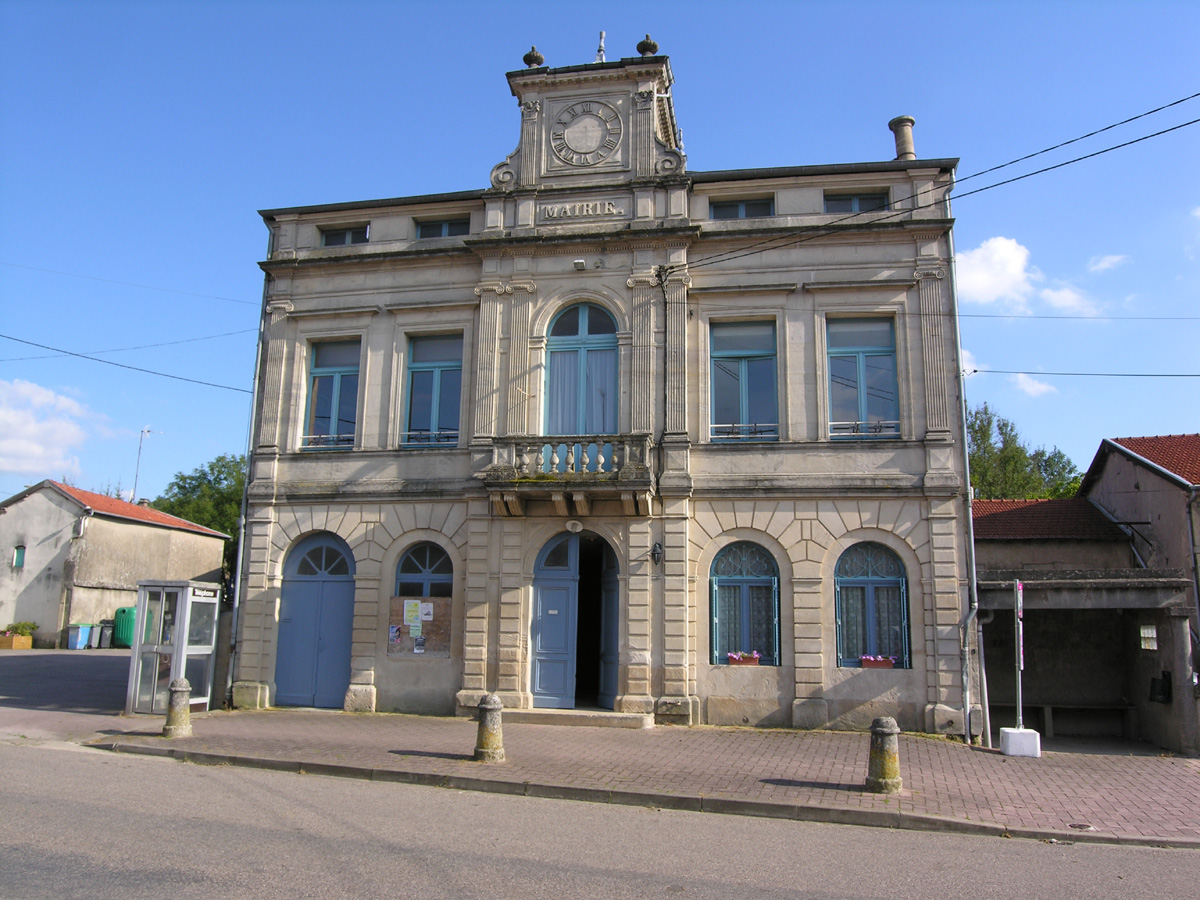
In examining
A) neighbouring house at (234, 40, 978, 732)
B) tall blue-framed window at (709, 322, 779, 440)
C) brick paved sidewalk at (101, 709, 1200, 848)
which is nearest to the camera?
brick paved sidewalk at (101, 709, 1200, 848)

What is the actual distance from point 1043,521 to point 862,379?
673 centimetres

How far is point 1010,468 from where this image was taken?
35062 millimetres

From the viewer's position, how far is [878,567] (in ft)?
47.7

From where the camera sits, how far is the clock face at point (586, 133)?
16.5 metres

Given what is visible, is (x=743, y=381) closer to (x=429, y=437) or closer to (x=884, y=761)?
(x=429, y=437)

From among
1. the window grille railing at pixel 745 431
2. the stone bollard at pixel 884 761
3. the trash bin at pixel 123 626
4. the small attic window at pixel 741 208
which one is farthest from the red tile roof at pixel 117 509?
the stone bollard at pixel 884 761

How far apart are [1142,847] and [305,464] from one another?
1435 centimetres

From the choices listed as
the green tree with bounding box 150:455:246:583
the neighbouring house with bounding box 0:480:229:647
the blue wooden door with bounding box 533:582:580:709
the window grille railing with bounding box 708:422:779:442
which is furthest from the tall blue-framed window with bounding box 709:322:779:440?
the green tree with bounding box 150:455:246:583

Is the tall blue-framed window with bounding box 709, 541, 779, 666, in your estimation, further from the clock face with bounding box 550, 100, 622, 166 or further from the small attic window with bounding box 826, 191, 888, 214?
the clock face with bounding box 550, 100, 622, 166

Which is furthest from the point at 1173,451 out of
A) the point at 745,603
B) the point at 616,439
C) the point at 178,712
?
the point at 178,712

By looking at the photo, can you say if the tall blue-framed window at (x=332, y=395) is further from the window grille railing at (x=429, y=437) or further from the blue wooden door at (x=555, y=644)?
the blue wooden door at (x=555, y=644)

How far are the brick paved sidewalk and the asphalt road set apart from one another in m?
0.30

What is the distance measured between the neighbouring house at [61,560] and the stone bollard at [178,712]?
18829mm

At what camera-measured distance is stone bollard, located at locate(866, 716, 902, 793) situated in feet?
30.3
